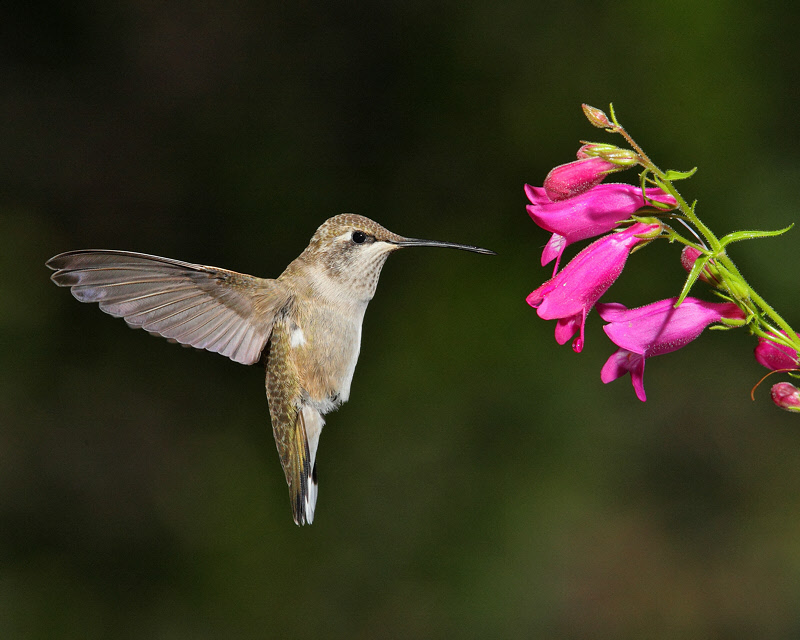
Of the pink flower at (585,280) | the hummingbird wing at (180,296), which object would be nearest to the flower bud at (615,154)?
the pink flower at (585,280)

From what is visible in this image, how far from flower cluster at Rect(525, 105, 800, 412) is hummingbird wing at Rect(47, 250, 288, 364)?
2.26ft

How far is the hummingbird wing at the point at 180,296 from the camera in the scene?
1445 millimetres

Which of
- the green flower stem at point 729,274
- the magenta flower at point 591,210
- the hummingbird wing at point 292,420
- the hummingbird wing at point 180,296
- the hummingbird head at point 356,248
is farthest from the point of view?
the hummingbird wing at point 292,420

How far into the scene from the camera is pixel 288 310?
1719 millimetres

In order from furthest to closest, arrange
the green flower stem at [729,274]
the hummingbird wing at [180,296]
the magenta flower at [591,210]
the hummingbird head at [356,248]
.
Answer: the hummingbird head at [356,248]
the hummingbird wing at [180,296]
the magenta flower at [591,210]
the green flower stem at [729,274]

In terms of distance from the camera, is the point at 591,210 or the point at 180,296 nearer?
the point at 591,210

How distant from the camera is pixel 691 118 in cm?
378

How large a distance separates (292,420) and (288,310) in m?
0.24

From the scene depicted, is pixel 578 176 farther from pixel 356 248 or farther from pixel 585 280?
pixel 356 248

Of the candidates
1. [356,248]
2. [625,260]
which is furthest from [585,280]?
[356,248]

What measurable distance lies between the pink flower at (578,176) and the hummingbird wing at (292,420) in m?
0.79

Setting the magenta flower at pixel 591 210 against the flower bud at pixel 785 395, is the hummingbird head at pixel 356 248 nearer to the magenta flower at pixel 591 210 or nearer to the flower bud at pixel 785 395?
the magenta flower at pixel 591 210

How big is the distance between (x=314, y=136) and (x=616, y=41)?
1.56 m

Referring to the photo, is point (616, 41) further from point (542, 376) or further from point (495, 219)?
point (542, 376)
